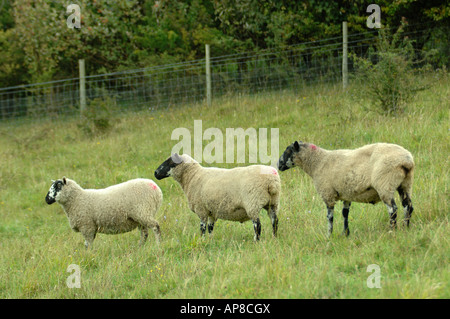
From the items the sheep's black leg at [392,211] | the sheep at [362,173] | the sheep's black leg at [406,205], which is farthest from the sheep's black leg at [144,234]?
the sheep's black leg at [406,205]

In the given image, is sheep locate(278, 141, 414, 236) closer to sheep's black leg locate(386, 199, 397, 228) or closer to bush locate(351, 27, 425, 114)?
sheep's black leg locate(386, 199, 397, 228)

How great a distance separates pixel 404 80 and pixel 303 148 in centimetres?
523

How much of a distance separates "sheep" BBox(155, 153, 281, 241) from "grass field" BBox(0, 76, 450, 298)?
0.33 metres

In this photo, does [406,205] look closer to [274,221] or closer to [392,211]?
[392,211]

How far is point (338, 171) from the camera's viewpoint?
645cm

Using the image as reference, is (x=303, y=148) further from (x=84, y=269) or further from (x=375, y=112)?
(x=375, y=112)

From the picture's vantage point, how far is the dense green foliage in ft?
60.6

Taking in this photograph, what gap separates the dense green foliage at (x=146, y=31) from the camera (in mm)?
18484

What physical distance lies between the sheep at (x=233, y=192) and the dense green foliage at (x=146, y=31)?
1111 cm

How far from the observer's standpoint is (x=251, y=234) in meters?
7.41
